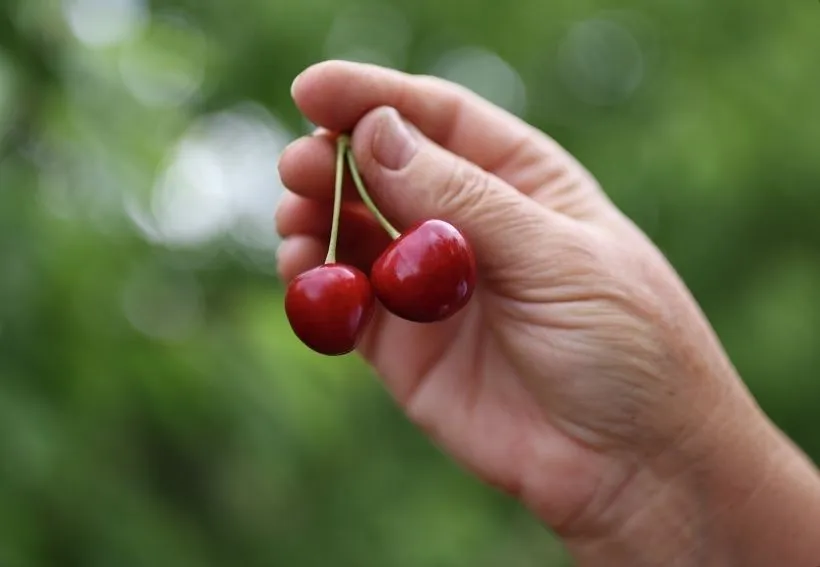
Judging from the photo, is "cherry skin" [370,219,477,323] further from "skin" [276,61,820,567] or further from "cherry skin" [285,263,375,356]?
"skin" [276,61,820,567]

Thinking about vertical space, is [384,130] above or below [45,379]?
above

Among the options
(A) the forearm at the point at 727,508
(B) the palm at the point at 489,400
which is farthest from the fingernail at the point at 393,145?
(A) the forearm at the point at 727,508

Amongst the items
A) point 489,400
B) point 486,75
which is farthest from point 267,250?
point 489,400

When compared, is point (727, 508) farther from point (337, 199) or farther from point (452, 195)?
point (337, 199)

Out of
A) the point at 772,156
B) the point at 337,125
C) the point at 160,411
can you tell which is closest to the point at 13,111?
the point at 160,411

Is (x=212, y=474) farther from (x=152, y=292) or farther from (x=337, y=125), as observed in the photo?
(x=337, y=125)

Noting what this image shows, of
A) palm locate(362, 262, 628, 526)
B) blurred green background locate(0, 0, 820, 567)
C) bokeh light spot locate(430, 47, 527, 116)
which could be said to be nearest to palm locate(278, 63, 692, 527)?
palm locate(362, 262, 628, 526)
